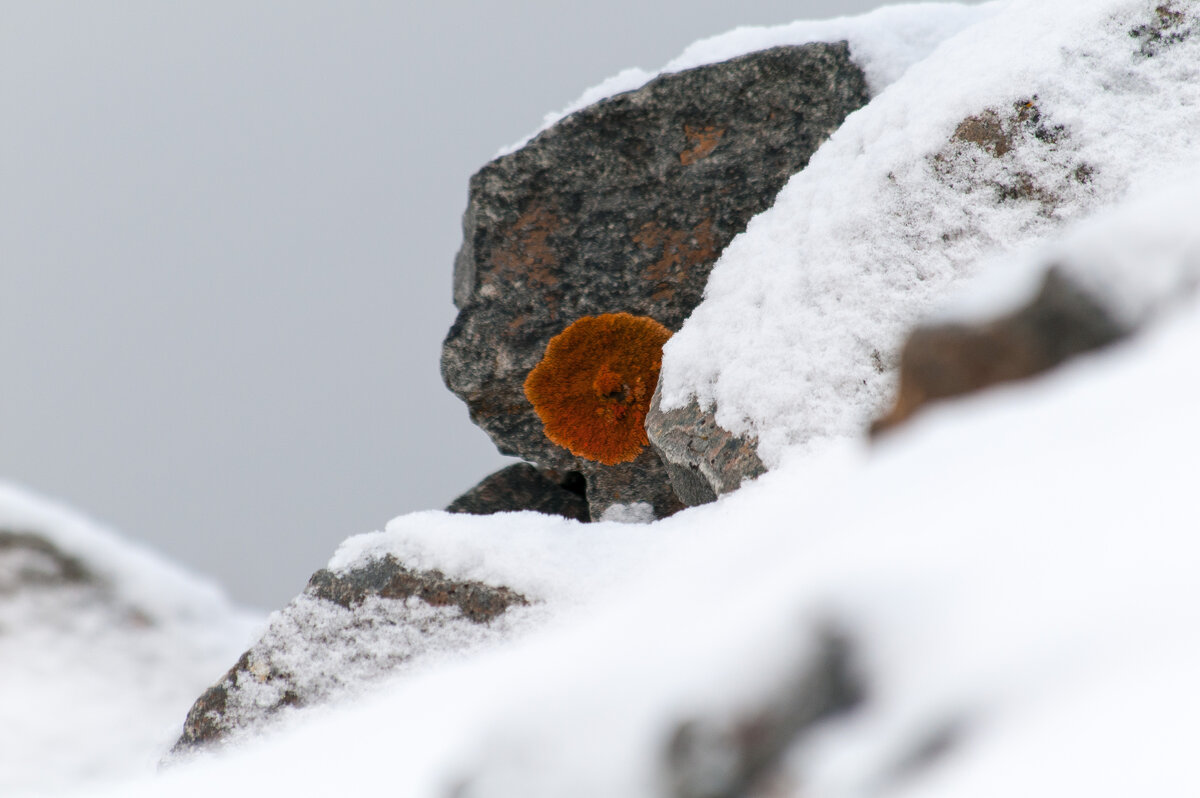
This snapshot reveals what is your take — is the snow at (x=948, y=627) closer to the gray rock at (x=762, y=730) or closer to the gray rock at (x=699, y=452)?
the gray rock at (x=762, y=730)

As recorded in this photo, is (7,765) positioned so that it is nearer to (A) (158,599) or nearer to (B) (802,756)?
(A) (158,599)

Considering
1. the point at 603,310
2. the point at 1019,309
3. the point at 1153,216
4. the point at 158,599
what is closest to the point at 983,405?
the point at 1019,309

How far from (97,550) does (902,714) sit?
14.8 ft

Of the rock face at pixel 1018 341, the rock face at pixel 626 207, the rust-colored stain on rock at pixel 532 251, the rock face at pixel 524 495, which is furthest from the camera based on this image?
the rock face at pixel 524 495

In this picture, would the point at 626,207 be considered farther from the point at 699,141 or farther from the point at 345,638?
the point at 345,638

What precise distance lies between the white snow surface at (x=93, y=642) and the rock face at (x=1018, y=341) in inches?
137

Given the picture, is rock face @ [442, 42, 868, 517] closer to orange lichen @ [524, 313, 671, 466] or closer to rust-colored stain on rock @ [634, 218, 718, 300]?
rust-colored stain on rock @ [634, 218, 718, 300]

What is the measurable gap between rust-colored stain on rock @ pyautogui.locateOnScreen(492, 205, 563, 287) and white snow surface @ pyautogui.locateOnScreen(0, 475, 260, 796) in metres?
2.27

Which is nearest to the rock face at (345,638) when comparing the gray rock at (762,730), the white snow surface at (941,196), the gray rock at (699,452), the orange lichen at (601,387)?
the gray rock at (699,452)

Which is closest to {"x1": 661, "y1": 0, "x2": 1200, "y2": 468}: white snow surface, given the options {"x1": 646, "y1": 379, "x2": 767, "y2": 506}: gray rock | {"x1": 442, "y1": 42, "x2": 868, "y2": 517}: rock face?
{"x1": 646, "y1": 379, "x2": 767, "y2": 506}: gray rock

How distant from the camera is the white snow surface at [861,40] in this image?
3182 mm

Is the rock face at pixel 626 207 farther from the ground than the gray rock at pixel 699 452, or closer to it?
farther from the ground

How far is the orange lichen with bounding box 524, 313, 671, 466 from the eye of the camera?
298 cm

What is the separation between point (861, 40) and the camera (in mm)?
3201
